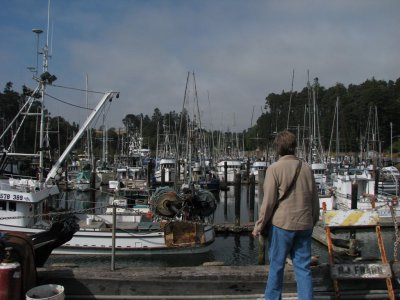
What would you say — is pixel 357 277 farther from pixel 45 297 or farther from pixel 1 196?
pixel 1 196

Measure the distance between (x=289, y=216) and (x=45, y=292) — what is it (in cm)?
283

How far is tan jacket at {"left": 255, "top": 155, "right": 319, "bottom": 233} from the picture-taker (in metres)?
4.10

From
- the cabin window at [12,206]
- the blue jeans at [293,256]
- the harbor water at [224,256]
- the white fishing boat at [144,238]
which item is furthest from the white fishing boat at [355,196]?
the blue jeans at [293,256]

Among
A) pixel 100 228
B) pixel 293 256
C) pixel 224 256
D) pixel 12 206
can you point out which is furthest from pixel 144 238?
pixel 293 256

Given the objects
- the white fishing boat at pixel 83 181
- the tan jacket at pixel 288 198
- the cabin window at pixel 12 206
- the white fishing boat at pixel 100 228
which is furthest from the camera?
the white fishing boat at pixel 83 181

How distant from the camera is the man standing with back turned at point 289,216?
4.11m

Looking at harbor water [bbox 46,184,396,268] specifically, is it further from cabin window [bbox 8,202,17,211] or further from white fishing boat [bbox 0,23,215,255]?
cabin window [bbox 8,202,17,211]

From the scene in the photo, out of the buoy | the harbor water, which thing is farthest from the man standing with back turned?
the harbor water

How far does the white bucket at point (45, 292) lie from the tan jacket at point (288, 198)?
2375 mm

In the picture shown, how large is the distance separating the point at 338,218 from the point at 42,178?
46.5ft

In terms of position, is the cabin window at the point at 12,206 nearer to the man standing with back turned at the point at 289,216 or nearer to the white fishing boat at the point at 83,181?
the man standing with back turned at the point at 289,216

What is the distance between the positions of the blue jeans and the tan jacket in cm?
10

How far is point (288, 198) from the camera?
4.12 meters

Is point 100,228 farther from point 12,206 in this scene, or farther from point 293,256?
point 293,256
